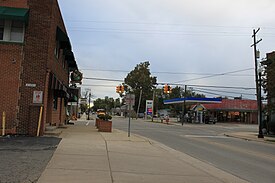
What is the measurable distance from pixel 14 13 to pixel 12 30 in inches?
47.4

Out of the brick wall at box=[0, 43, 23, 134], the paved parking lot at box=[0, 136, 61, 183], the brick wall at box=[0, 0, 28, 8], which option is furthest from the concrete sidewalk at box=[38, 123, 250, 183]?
the brick wall at box=[0, 0, 28, 8]

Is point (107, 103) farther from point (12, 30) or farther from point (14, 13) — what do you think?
point (14, 13)

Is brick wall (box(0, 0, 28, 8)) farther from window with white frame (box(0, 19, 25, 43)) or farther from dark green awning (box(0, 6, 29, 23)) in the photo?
window with white frame (box(0, 19, 25, 43))

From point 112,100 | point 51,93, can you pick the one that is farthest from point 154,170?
point 112,100

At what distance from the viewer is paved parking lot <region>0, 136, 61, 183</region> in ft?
25.2

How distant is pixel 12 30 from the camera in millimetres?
17781

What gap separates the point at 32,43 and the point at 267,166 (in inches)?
494

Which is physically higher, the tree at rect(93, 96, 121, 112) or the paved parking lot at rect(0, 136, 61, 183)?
the tree at rect(93, 96, 121, 112)

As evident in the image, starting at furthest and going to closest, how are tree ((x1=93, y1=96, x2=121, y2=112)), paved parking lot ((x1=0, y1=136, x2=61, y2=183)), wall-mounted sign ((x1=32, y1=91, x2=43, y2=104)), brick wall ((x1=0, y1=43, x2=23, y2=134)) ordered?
tree ((x1=93, y1=96, x2=121, y2=112))
wall-mounted sign ((x1=32, y1=91, x2=43, y2=104))
brick wall ((x1=0, y1=43, x2=23, y2=134))
paved parking lot ((x1=0, y1=136, x2=61, y2=183))

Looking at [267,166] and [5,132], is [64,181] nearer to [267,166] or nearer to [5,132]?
[267,166]

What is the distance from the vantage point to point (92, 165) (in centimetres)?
979

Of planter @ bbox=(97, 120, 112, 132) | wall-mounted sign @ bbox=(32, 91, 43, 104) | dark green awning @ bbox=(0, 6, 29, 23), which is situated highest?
dark green awning @ bbox=(0, 6, 29, 23)

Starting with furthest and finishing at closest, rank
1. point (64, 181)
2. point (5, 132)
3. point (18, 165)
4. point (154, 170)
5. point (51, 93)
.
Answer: point (51, 93) < point (5, 132) < point (154, 170) < point (18, 165) < point (64, 181)

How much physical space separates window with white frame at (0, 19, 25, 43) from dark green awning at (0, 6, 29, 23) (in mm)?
747
